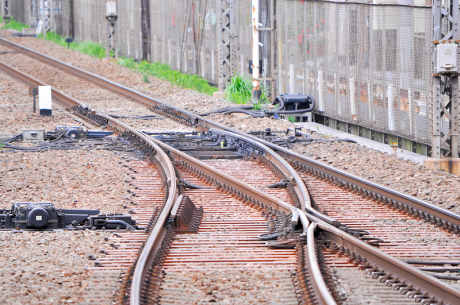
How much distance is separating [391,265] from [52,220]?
4027mm

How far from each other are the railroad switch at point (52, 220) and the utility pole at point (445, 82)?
19.8 feet

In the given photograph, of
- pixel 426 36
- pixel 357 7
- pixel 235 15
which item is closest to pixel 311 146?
pixel 426 36

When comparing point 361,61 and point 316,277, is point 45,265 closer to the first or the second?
point 316,277

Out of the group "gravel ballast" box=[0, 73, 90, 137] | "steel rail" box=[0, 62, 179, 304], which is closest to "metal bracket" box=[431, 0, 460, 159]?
"steel rail" box=[0, 62, 179, 304]

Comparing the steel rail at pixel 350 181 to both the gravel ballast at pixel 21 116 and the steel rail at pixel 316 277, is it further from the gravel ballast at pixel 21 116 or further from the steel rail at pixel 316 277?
the gravel ballast at pixel 21 116

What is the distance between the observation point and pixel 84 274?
7.22 metres

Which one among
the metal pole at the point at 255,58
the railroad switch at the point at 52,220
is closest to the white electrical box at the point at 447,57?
the railroad switch at the point at 52,220

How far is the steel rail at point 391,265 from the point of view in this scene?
6.29 meters

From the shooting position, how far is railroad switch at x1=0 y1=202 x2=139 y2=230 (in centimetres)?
896

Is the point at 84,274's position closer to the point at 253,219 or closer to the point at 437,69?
the point at 253,219

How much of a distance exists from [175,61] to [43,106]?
13.4 meters

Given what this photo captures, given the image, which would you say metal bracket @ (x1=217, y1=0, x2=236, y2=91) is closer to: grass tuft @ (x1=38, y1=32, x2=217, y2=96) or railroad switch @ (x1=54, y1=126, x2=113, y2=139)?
grass tuft @ (x1=38, y1=32, x2=217, y2=96)

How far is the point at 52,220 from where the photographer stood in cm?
907

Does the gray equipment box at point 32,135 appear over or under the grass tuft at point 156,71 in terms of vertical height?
under
